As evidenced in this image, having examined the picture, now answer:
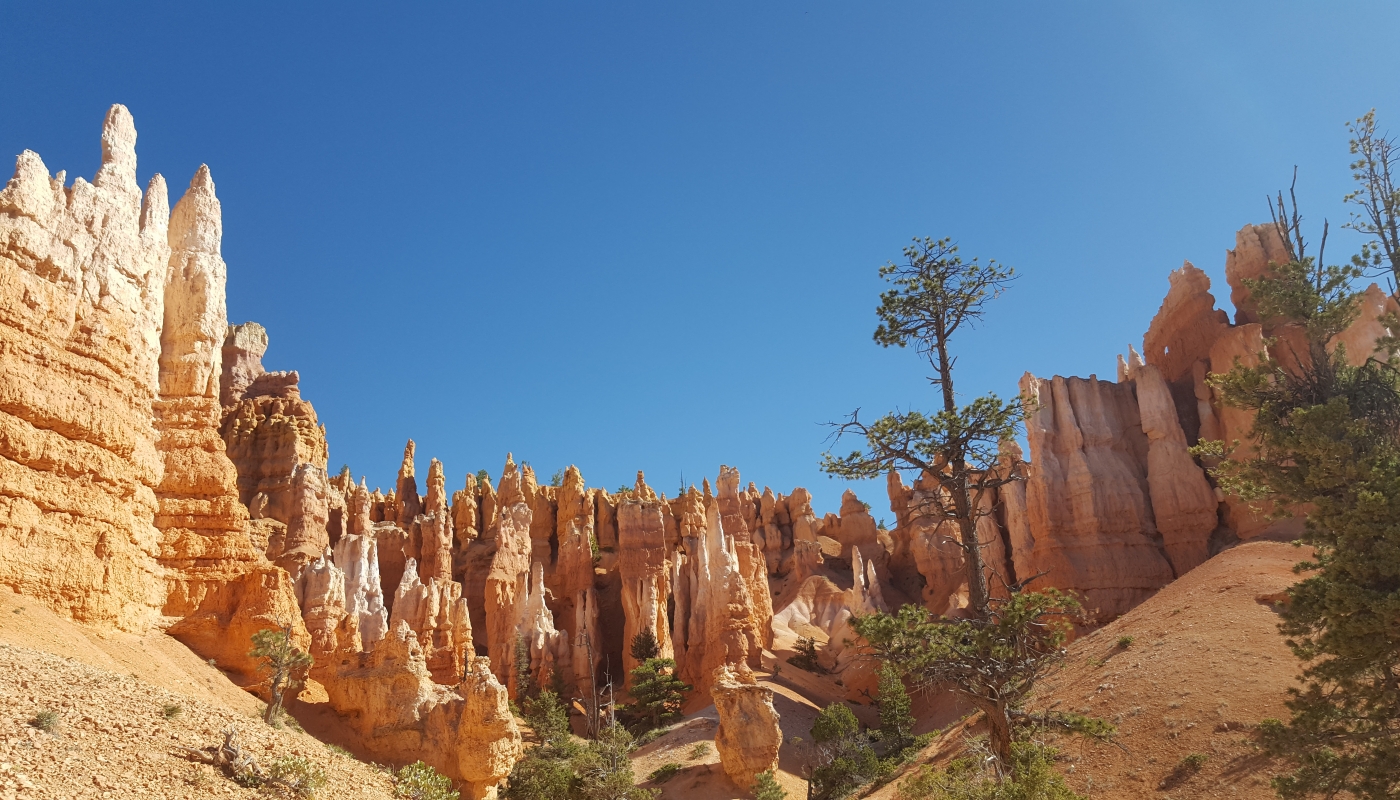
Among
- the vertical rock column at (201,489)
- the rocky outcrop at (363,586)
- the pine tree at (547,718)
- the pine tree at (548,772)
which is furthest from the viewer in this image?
the rocky outcrop at (363,586)

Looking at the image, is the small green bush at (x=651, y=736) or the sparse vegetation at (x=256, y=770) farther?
the small green bush at (x=651, y=736)

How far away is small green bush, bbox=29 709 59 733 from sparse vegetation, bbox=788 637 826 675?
43.0 m

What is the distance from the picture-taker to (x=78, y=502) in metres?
26.1

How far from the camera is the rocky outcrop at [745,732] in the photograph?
35781 mm

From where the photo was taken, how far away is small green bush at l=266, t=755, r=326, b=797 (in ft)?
55.2

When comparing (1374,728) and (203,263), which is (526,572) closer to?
(203,263)

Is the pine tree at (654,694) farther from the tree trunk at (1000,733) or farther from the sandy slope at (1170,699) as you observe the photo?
the tree trunk at (1000,733)

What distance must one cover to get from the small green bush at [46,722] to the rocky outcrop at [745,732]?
24.9m

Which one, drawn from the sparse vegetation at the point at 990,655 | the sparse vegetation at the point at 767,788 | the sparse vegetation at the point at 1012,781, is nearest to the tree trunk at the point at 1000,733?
the sparse vegetation at the point at 990,655

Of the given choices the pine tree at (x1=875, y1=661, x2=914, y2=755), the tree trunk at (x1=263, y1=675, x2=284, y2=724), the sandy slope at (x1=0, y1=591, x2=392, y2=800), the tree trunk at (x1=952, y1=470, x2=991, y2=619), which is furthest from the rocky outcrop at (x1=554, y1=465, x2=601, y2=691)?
the tree trunk at (x1=952, y1=470, x2=991, y2=619)

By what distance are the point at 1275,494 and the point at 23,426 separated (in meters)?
29.5

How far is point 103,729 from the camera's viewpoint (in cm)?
1591

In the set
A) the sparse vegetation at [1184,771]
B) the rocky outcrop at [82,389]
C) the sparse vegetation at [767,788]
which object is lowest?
the sparse vegetation at [767,788]

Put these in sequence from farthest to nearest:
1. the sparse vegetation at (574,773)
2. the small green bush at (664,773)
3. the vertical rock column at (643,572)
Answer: the vertical rock column at (643,572), the small green bush at (664,773), the sparse vegetation at (574,773)
